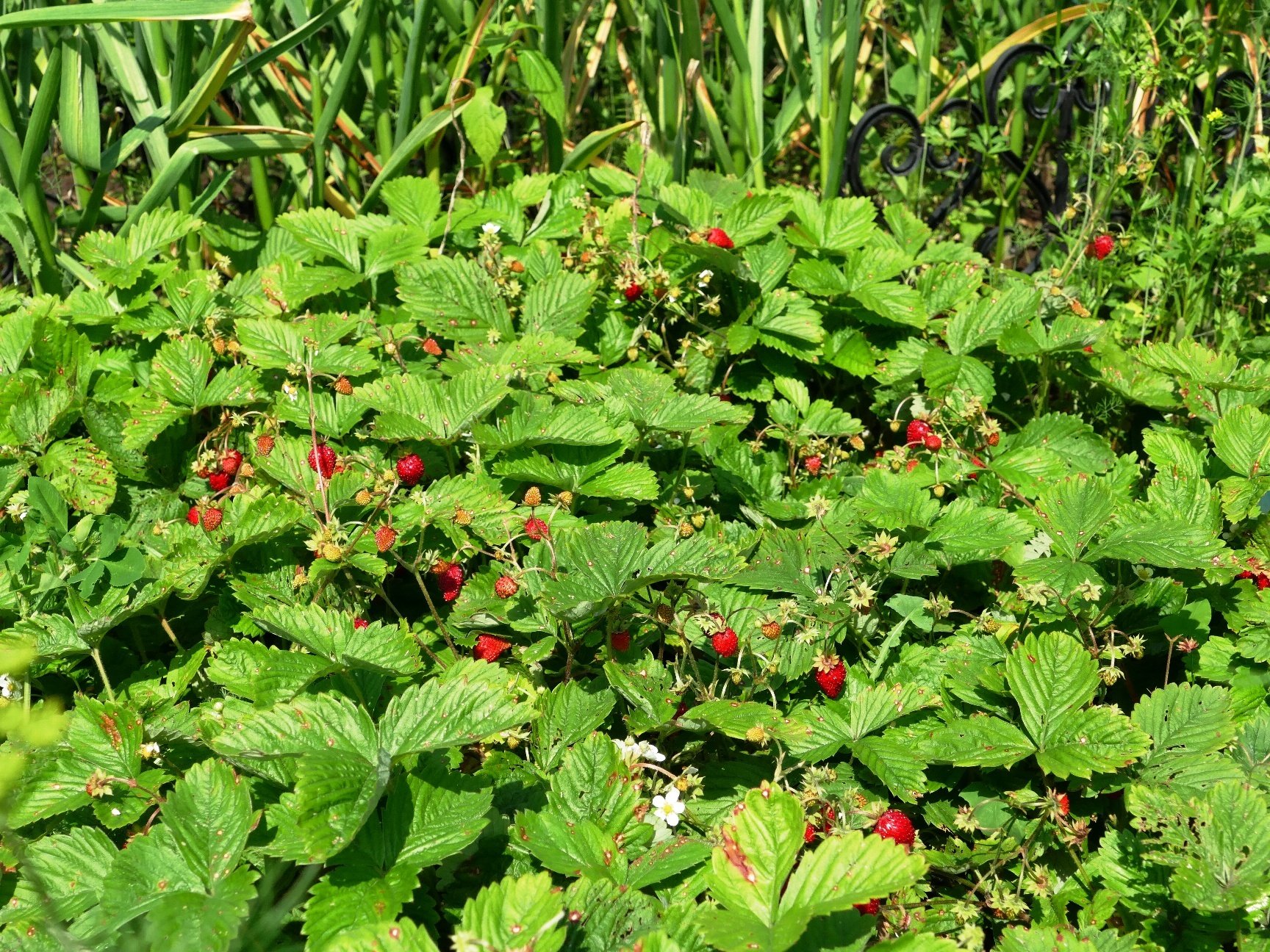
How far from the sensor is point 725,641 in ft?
5.84

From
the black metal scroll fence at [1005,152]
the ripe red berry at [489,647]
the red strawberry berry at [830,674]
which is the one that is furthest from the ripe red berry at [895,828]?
the black metal scroll fence at [1005,152]

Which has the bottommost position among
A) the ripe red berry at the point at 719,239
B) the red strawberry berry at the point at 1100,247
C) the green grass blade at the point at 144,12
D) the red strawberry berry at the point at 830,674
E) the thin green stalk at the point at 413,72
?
the red strawberry berry at the point at 830,674

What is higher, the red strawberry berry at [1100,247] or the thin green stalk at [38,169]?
the thin green stalk at [38,169]

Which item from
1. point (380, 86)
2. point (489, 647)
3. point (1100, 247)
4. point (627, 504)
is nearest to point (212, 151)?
point (380, 86)

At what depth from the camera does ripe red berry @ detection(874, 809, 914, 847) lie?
160cm

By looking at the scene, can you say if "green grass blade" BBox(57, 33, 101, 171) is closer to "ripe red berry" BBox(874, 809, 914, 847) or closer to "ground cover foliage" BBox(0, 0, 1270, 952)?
"ground cover foliage" BBox(0, 0, 1270, 952)

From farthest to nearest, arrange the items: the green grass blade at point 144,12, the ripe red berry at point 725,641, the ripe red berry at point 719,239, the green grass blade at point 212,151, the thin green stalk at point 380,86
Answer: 1. the thin green stalk at point 380,86
2. the green grass blade at point 212,151
3. the ripe red berry at point 719,239
4. the green grass blade at point 144,12
5. the ripe red berry at point 725,641

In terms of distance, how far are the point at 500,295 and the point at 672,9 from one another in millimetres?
1178

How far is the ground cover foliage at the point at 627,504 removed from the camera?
57.7 inches

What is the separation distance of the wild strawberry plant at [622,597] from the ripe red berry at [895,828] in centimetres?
2

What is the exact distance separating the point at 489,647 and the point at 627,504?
0.47m

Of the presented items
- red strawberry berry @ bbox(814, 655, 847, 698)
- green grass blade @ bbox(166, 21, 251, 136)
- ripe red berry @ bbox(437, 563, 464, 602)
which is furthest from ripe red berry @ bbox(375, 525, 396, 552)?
green grass blade @ bbox(166, 21, 251, 136)

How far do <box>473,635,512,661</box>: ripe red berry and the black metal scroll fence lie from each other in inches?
73.9

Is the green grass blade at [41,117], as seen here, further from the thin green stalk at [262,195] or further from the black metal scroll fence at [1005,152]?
the black metal scroll fence at [1005,152]
